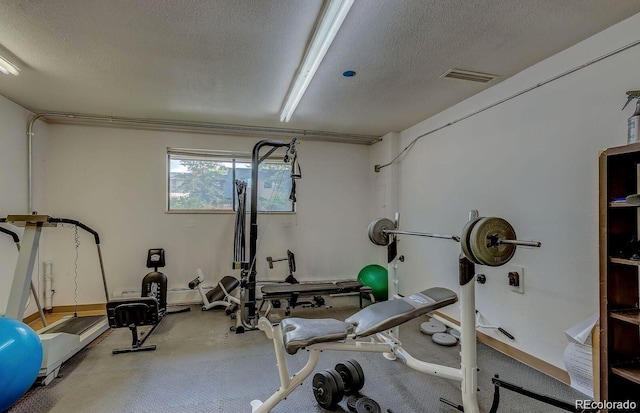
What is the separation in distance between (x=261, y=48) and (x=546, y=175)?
2.50m

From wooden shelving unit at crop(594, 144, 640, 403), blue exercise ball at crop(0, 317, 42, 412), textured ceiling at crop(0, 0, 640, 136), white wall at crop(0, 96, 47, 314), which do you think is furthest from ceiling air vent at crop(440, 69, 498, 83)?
white wall at crop(0, 96, 47, 314)

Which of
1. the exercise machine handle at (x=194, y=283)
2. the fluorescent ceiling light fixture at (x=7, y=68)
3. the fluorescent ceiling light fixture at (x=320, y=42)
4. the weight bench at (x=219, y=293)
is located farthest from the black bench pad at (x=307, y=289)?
the fluorescent ceiling light fixture at (x=7, y=68)

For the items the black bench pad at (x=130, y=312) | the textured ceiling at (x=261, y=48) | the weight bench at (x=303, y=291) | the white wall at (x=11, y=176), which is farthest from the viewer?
the weight bench at (x=303, y=291)

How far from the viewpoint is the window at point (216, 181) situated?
15.3 ft

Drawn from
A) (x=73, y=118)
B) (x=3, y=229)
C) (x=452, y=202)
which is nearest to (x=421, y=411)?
(x=452, y=202)

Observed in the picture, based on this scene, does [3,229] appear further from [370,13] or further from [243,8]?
[370,13]

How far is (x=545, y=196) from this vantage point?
2.56m

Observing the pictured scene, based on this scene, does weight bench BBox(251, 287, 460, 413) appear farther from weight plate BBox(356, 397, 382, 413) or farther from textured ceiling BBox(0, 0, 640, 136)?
textured ceiling BBox(0, 0, 640, 136)

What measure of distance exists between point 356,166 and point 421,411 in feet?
12.7

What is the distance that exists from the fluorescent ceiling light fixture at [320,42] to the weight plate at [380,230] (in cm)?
142

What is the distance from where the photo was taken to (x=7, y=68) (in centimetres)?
256

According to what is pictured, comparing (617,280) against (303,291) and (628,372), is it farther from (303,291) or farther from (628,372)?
(303,291)

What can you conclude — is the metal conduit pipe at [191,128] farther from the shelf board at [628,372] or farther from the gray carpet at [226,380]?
the shelf board at [628,372]

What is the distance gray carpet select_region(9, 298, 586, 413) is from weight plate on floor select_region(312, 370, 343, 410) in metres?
0.06
